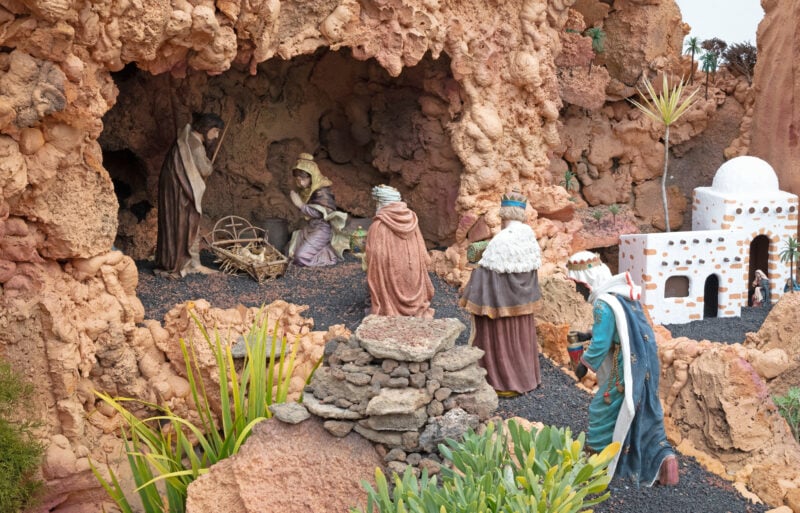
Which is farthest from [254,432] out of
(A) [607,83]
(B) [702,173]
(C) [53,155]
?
(B) [702,173]

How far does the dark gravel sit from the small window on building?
120cm

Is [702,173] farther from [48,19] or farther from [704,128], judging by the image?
[48,19]

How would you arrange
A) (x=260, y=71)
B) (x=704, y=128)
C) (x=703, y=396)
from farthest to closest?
(x=704, y=128) → (x=260, y=71) → (x=703, y=396)

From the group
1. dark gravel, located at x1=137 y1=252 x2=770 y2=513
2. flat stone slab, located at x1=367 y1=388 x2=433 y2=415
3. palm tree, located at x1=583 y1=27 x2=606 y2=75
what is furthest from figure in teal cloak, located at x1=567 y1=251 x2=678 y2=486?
palm tree, located at x1=583 y1=27 x2=606 y2=75

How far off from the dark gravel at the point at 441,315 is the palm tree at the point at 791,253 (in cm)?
204

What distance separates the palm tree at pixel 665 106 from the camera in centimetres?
1395

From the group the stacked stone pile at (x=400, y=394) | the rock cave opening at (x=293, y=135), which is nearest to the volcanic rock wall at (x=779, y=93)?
the rock cave opening at (x=293, y=135)

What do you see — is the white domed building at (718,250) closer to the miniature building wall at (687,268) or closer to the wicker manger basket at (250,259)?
the miniature building wall at (687,268)

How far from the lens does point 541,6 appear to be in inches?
426

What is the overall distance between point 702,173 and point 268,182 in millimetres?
8447

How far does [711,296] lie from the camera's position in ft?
45.7

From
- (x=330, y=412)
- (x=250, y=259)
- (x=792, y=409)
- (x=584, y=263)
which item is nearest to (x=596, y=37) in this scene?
(x=584, y=263)

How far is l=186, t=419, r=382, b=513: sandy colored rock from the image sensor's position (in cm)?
509

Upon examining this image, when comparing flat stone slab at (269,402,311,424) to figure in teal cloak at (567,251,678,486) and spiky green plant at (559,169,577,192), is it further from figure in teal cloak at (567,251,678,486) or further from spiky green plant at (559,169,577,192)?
spiky green plant at (559,169,577,192)
